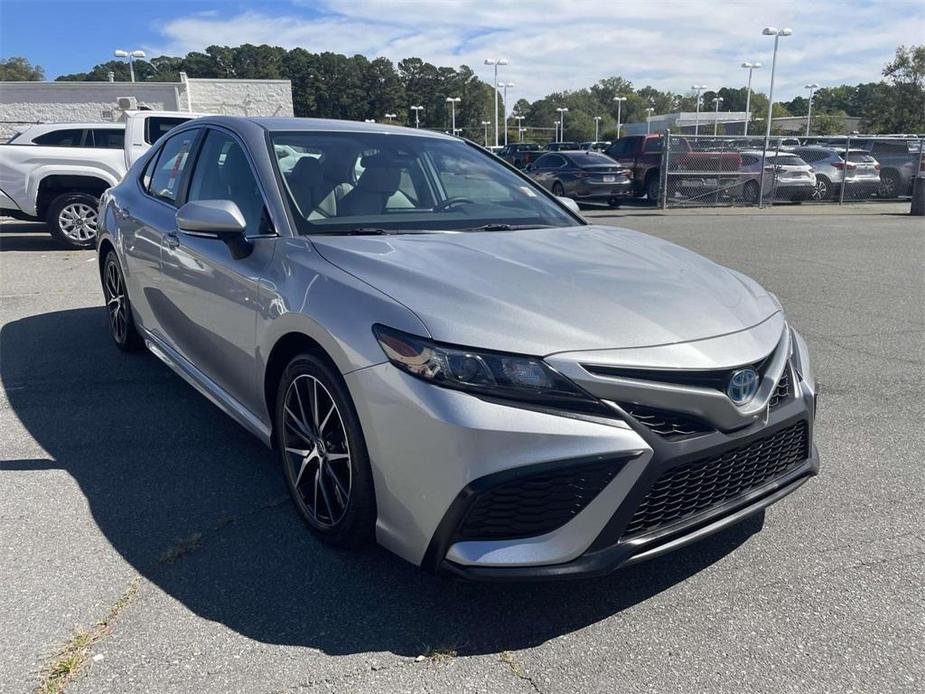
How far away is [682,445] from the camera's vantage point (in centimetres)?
232

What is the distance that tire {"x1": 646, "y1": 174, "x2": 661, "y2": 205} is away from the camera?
21.3 metres

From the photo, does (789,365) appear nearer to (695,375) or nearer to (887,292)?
(695,375)

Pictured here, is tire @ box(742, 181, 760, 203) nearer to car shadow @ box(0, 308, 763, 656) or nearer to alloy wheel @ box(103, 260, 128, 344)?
alloy wheel @ box(103, 260, 128, 344)

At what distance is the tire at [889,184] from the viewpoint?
74.4 ft

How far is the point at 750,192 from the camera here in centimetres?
2048

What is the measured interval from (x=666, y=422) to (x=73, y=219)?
10.9 m

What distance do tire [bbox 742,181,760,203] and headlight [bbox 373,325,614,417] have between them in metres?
20.0

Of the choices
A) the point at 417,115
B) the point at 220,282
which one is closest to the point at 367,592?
the point at 220,282

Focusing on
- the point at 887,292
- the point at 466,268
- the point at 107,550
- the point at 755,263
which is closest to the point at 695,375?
the point at 466,268

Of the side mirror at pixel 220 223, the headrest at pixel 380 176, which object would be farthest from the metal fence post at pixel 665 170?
the side mirror at pixel 220 223

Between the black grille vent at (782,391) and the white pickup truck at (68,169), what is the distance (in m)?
10.1

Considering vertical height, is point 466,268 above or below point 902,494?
above

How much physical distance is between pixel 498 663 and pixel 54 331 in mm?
5507

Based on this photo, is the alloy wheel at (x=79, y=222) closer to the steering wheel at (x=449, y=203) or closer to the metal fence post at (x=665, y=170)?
the steering wheel at (x=449, y=203)
